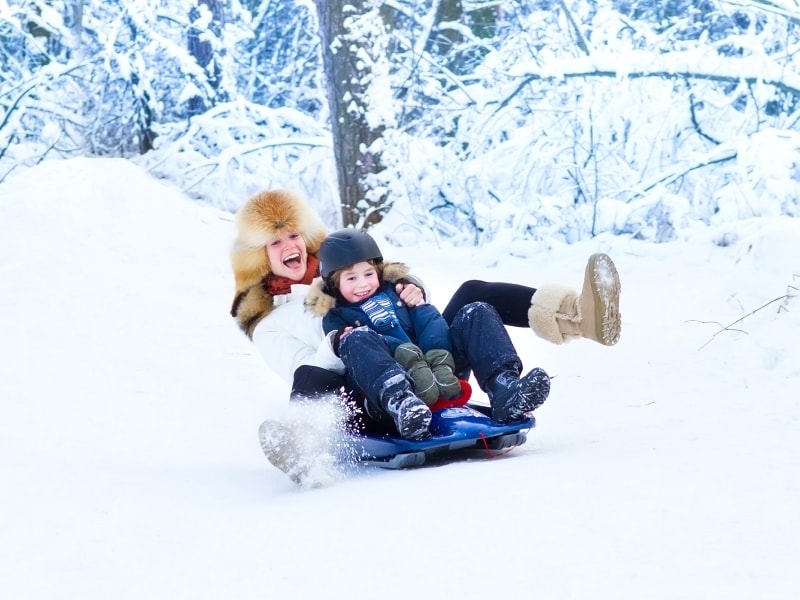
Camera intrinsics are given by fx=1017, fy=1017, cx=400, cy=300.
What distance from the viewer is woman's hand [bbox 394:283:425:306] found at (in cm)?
320

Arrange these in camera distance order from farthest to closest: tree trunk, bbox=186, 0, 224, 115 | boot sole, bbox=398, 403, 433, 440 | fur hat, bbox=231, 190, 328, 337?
tree trunk, bbox=186, 0, 224, 115
fur hat, bbox=231, 190, 328, 337
boot sole, bbox=398, 403, 433, 440

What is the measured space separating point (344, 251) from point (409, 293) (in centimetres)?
26

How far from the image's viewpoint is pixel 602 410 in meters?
3.68

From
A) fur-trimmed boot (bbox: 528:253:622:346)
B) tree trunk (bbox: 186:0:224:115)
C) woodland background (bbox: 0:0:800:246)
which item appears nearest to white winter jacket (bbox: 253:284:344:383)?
fur-trimmed boot (bbox: 528:253:622:346)

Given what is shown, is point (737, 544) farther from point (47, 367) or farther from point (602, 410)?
point (47, 367)

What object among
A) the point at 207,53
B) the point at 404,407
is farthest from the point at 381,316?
the point at 207,53

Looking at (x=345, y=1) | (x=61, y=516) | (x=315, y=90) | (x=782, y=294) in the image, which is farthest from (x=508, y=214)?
(x=61, y=516)

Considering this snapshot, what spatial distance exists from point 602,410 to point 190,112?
18.8 feet

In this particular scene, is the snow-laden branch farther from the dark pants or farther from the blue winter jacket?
the blue winter jacket

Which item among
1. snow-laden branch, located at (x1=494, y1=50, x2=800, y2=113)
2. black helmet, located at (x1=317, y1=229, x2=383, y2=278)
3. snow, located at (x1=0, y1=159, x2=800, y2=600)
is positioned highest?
snow-laden branch, located at (x1=494, y1=50, x2=800, y2=113)

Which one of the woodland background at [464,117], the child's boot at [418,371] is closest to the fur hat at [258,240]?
the child's boot at [418,371]

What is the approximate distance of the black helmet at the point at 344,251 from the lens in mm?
3102

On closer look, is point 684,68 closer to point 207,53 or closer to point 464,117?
point 464,117

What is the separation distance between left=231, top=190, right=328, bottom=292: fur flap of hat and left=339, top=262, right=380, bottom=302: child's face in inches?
15.5
